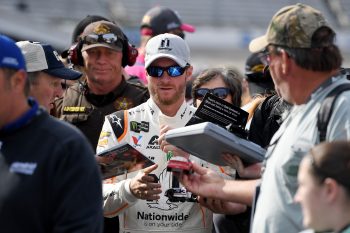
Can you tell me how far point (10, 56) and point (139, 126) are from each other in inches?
63.7

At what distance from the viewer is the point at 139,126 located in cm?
522

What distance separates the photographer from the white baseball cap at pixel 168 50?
5.28m

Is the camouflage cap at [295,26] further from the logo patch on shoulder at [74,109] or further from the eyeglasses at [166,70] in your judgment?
the logo patch on shoulder at [74,109]

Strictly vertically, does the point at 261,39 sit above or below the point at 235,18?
above

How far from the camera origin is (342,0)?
1110 inches

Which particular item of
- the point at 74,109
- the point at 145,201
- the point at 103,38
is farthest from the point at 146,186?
the point at 103,38

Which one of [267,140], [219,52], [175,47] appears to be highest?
[175,47]

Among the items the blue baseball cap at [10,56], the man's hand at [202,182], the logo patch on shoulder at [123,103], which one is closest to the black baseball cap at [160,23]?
the logo patch on shoulder at [123,103]

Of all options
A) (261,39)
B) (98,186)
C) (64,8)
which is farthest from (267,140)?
(64,8)

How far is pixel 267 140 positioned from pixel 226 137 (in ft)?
3.27

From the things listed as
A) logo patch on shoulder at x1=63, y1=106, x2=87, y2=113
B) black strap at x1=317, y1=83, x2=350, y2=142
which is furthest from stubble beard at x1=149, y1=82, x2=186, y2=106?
black strap at x1=317, y1=83, x2=350, y2=142

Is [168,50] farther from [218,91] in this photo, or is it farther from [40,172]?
[40,172]

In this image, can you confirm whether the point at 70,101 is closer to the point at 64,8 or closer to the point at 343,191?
the point at 343,191

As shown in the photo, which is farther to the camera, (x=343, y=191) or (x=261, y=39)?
(x=261, y=39)
